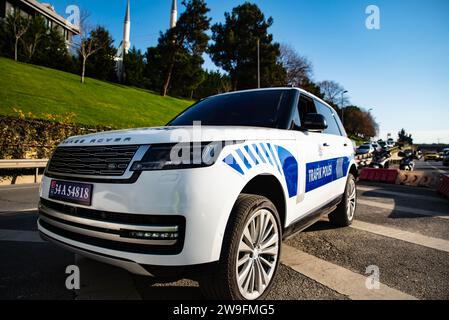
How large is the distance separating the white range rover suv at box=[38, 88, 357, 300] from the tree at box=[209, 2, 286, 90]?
164 feet

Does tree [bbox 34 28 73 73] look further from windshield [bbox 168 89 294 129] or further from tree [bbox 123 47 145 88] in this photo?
windshield [bbox 168 89 294 129]

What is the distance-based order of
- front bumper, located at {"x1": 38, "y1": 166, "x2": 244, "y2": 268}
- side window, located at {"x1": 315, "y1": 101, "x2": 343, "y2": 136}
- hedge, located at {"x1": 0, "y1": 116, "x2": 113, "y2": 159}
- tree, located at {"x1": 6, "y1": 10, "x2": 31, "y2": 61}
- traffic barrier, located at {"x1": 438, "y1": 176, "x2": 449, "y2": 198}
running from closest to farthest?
front bumper, located at {"x1": 38, "y1": 166, "x2": 244, "y2": 268}, side window, located at {"x1": 315, "y1": 101, "x2": 343, "y2": 136}, traffic barrier, located at {"x1": 438, "y1": 176, "x2": 449, "y2": 198}, hedge, located at {"x1": 0, "y1": 116, "x2": 113, "y2": 159}, tree, located at {"x1": 6, "y1": 10, "x2": 31, "y2": 61}

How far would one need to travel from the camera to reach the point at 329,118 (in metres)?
4.51

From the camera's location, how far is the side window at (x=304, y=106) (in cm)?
345

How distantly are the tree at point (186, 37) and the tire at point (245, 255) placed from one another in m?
46.1

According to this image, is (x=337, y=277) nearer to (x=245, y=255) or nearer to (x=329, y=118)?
(x=245, y=255)

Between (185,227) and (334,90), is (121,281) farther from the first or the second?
(334,90)

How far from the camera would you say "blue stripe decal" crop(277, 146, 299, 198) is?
2.60m

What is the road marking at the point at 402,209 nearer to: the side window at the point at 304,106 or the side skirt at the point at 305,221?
the side skirt at the point at 305,221

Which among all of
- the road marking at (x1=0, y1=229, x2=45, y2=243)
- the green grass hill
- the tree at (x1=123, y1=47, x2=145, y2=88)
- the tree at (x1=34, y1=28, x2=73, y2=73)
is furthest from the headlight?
the tree at (x1=123, y1=47, x2=145, y2=88)

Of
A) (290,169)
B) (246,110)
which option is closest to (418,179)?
(246,110)

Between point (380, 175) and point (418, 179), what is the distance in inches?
53.3

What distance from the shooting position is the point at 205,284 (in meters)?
1.99
